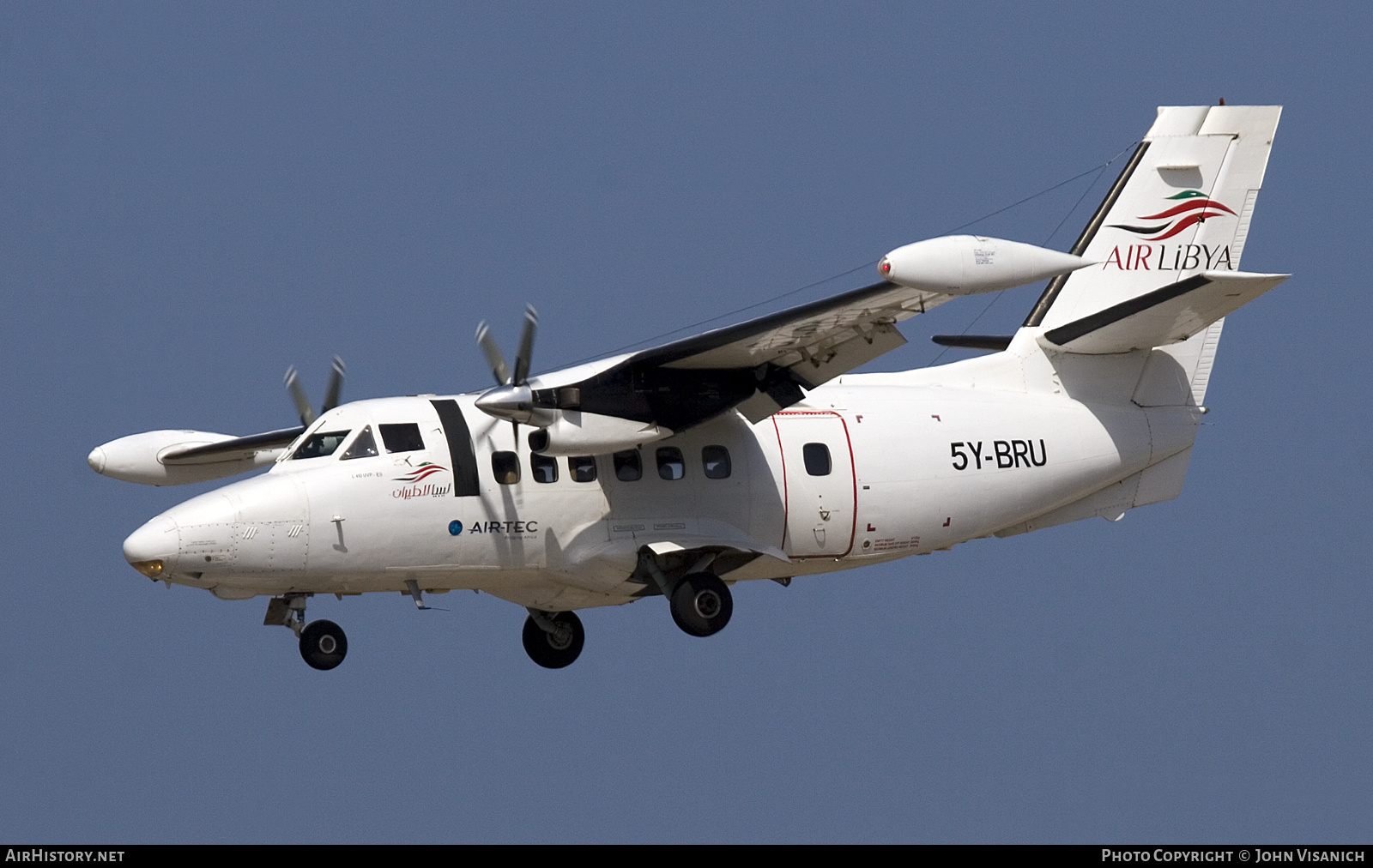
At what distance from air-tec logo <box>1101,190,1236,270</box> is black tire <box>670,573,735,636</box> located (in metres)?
5.82

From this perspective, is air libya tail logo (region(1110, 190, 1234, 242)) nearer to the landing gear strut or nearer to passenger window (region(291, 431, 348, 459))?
the landing gear strut

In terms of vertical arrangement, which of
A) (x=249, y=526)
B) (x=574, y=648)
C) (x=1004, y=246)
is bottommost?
(x=574, y=648)

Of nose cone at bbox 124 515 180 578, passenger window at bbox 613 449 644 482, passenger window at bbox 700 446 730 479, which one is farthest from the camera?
passenger window at bbox 700 446 730 479

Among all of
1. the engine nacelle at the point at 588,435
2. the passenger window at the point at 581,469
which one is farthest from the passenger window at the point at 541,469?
the engine nacelle at the point at 588,435

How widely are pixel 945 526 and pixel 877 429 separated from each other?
124 centimetres

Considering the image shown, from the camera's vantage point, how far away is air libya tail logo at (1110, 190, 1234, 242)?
2184cm

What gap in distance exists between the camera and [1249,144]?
21.9m

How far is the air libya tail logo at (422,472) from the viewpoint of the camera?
18.6 meters

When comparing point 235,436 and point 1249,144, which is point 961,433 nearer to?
point 1249,144

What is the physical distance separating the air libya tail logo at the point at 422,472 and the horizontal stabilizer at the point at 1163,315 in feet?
22.3

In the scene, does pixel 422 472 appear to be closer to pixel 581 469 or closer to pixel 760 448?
pixel 581 469

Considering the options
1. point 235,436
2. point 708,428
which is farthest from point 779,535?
point 235,436

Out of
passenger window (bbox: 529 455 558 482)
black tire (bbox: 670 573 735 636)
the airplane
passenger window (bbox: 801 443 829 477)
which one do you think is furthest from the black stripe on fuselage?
passenger window (bbox: 801 443 829 477)

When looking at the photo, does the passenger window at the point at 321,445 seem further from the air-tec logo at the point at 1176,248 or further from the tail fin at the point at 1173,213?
the air-tec logo at the point at 1176,248
